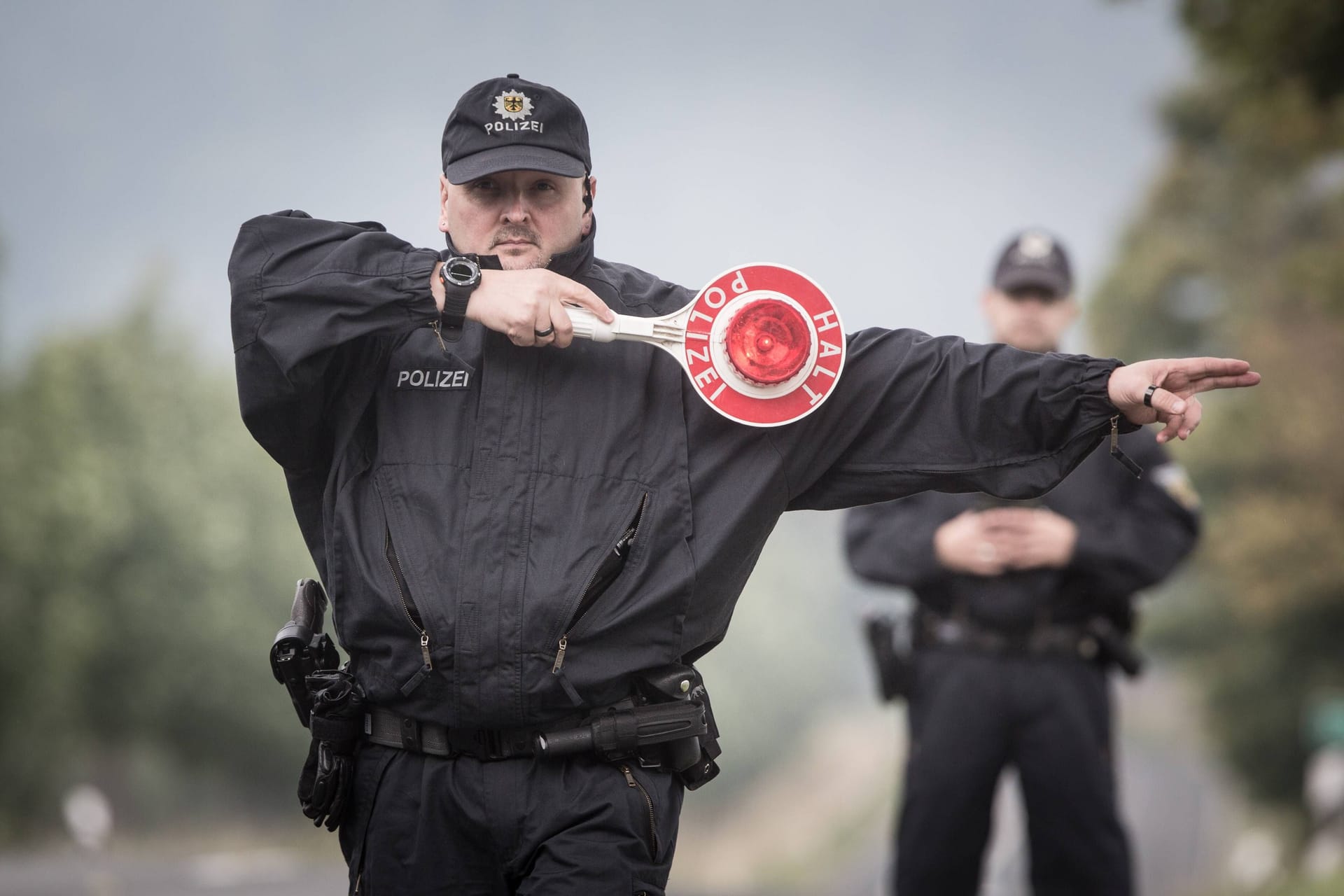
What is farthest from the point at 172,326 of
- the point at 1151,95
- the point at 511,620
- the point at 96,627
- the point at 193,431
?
the point at 511,620

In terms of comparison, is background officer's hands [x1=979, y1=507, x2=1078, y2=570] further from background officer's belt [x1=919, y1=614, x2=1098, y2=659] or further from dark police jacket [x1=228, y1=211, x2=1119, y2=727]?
dark police jacket [x1=228, y1=211, x2=1119, y2=727]

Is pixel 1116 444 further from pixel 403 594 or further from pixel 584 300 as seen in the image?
pixel 403 594

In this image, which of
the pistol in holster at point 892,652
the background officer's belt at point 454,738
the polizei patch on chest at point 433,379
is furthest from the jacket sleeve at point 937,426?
the pistol in holster at point 892,652

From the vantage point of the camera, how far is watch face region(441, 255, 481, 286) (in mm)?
3500

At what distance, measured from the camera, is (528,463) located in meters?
3.50

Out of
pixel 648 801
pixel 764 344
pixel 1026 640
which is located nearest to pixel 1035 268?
pixel 1026 640

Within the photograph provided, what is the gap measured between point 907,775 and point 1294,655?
15.6 metres

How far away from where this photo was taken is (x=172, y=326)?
32375 mm

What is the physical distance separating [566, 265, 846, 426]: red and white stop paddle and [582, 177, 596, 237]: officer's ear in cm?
38

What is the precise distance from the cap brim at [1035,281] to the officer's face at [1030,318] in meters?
0.03

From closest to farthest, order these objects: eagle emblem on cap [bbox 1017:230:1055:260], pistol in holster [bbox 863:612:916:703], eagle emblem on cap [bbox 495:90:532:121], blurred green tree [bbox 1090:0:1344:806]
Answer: eagle emblem on cap [bbox 495:90:532:121] → pistol in holster [bbox 863:612:916:703] → eagle emblem on cap [bbox 1017:230:1055:260] → blurred green tree [bbox 1090:0:1344:806]

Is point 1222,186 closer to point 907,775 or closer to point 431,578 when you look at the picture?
point 907,775

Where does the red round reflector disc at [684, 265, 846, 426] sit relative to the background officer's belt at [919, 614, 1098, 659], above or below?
above

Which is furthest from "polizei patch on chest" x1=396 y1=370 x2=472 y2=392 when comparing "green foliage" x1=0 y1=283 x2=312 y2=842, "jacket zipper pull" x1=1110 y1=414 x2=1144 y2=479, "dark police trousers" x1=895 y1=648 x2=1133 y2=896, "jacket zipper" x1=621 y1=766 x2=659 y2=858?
"green foliage" x1=0 y1=283 x2=312 y2=842
